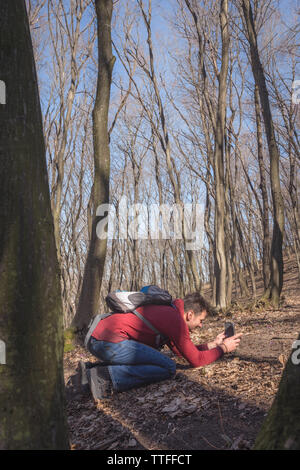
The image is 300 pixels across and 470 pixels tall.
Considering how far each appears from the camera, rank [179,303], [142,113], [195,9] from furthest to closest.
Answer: [142,113] → [195,9] → [179,303]

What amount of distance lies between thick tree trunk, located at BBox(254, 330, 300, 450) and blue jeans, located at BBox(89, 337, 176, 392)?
6.31 feet

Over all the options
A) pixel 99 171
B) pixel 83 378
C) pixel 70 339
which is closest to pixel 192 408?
pixel 83 378

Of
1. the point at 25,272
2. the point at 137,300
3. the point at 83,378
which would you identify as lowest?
the point at 83,378

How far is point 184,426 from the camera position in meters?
2.38

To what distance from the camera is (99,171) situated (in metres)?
6.36

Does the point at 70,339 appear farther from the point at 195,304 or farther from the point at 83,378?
the point at 195,304

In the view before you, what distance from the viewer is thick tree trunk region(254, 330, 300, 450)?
4.45ft

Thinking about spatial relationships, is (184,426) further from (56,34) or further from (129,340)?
(56,34)

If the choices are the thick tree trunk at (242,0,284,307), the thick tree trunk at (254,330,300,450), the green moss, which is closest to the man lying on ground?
the thick tree trunk at (254,330,300,450)

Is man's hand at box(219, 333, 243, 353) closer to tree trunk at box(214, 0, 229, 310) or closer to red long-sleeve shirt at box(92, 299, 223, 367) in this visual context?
red long-sleeve shirt at box(92, 299, 223, 367)

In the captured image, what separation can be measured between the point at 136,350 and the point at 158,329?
0.27 m

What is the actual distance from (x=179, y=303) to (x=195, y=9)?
9.38 metres
